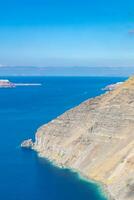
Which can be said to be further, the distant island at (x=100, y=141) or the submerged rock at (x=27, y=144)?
the submerged rock at (x=27, y=144)

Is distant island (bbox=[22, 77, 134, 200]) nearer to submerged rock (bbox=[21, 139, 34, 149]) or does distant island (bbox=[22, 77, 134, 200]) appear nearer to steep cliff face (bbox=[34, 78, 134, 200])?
steep cliff face (bbox=[34, 78, 134, 200])

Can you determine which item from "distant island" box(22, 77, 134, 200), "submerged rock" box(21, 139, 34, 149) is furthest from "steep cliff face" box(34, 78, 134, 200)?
"submerged rock" box(21, 139, 34, 149)

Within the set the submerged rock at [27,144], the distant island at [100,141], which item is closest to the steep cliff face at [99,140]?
the distant island at [100,141]

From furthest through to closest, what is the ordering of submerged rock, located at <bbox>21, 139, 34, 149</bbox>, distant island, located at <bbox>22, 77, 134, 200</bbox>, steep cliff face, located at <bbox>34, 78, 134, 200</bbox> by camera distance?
submerged rock, located at <bbox>21, 139, 34, 149</bbox>, steep cliff face, located at <bbox>34, 78, 134, 200</bbox>, distant island, located at <bbox>22, 77, 134, 200</bbox>

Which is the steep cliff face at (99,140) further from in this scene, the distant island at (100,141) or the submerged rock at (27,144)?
the submerged rock at (27,144)

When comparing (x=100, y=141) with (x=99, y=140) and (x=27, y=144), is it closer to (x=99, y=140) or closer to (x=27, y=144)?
(x=99, y=140)

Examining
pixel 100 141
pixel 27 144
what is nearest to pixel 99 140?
pixel 100 141

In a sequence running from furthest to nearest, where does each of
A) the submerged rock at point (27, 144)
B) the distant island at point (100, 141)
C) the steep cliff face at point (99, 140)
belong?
the submerged rock at point (27, 144) < the steep cliff face at point (99, 140) < the distant island at point (100, 141)

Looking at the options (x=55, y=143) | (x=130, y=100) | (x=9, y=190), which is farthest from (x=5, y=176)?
(x=130, y=100)
